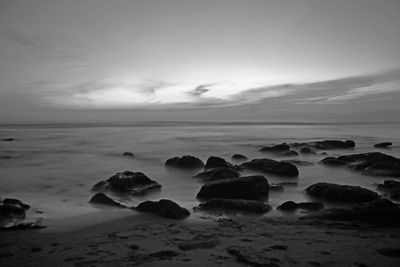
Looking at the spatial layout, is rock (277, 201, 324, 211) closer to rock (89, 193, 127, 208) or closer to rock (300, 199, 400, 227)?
rock (300, 199, 400, 227)

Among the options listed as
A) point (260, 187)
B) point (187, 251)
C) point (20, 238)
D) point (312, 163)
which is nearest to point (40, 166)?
point (20, 238)

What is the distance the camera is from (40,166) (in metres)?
12.6

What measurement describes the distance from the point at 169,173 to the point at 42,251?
7068 millimetres

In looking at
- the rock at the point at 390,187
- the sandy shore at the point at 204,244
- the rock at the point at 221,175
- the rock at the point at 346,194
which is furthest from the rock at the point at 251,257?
the rock at the point at 390,187

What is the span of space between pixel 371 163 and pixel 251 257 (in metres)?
8.96

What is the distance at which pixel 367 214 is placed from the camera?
202 inches

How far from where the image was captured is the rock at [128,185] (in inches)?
308

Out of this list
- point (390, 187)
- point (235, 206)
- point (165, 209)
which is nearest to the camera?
point (165, 209)

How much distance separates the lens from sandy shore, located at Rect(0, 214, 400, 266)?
362 cm

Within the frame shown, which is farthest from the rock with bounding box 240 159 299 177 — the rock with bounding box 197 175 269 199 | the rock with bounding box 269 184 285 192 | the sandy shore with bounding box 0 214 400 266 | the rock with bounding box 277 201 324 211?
the sandy shore with bounding box 0 214 400 266

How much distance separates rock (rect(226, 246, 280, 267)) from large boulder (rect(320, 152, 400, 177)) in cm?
785

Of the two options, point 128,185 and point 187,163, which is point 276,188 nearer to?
point 128,185

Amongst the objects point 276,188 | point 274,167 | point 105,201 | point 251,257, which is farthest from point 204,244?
point 274,167

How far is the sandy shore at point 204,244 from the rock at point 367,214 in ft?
0.95
